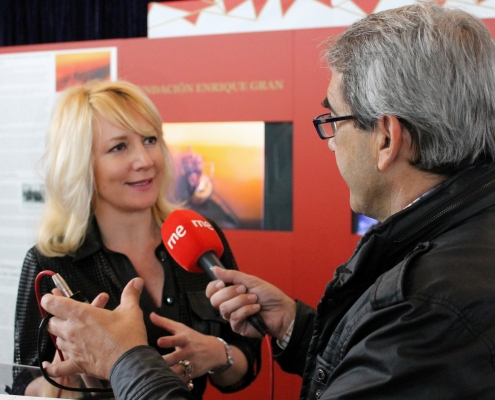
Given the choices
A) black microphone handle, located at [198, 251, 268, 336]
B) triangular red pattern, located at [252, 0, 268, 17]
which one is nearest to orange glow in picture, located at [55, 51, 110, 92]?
triangular red pattern, located at [252, 0, 268, 17]

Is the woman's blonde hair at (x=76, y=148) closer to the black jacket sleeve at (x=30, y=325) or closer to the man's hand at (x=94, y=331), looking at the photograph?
the black jacket sleeve at (x=30, y=325)

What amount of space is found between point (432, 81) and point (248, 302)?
750mm

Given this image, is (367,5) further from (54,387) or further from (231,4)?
(54,387)

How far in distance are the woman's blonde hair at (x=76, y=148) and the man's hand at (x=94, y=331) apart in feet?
2.34

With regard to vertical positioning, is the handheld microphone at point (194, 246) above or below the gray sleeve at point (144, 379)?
above

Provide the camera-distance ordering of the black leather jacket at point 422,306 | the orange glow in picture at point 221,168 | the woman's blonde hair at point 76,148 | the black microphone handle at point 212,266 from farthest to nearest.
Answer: the orange glow in picture at point 221,168 → the woman's blonde hair at point 76,148 → the black microphone handle at point 212,266 → the black leather jacket at point 422,306

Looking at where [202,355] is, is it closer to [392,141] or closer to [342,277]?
[342,277]

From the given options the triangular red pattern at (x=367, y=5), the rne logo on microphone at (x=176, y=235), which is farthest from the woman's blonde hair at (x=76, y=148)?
the triangular red pattern at (x=367, y=5)

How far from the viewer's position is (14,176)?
305 centimetres

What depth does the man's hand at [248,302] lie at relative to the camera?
1.49m

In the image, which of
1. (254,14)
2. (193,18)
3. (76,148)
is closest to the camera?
(76,148)

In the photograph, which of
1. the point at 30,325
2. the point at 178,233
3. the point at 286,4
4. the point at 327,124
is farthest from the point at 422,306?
the point at 286,4

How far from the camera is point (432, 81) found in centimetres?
102

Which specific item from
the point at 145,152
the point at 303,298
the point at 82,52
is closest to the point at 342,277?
the point at 145,152
